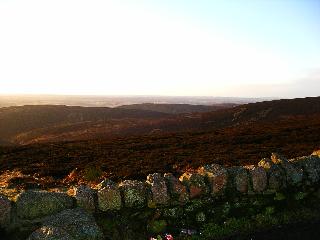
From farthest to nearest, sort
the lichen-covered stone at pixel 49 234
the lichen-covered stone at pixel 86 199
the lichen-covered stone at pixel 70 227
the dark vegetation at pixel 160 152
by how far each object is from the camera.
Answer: the dark vegetation at pixel 160 152
the lichen-covered stone at pixel 86 199
the lichen-covered stone at pixel 70 227
the lichen-covered stone at pixel 49 234

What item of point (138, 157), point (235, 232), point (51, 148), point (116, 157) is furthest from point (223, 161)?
point (51, 148)

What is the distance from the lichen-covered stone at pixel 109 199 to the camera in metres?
10.1

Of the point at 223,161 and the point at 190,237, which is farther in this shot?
the point at 223,161

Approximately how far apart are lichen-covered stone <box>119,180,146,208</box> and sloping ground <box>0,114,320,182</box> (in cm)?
1226

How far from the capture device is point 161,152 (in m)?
30.4

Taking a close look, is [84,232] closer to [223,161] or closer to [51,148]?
[223,161]

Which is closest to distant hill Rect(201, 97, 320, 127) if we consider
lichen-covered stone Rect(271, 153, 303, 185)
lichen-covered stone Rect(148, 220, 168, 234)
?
lichen-covered stone Rect(271, 153, 303, 185)

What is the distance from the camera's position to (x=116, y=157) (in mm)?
29734

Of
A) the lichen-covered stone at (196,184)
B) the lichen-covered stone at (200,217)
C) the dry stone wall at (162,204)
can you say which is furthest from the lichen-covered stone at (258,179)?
the lichen-covered stone at (200,217)

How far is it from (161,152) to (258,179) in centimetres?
1928

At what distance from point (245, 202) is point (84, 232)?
4851 mm

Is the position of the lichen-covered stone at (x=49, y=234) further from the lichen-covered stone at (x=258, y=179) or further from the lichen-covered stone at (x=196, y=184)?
the lichen-covered stone at (x=258, y=179)

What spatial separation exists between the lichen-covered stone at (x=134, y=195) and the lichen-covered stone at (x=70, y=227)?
1107 millimetres

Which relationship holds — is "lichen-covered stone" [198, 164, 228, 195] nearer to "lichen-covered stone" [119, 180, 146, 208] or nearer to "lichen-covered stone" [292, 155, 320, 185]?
"lichen-covered stone" [119, 180, 146, 208]
